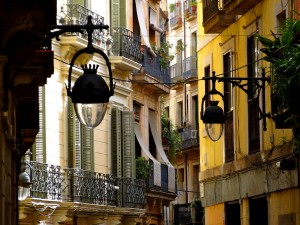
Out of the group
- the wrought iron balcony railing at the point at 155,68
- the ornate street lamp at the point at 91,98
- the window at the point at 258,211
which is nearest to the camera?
the ornate street lamp at the point at 91,98

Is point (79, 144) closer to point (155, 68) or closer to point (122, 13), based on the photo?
point (122, 13)

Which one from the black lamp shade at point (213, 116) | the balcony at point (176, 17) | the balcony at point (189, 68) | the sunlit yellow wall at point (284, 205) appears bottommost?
the sunlit yellow wall at point (284, 205)

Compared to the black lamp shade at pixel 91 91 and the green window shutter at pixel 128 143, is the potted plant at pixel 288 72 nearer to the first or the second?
the black lamp shade at pixel 91 91

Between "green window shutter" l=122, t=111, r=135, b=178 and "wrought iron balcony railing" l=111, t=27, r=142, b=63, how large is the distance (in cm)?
173

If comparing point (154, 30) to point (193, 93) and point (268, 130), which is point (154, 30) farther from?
point (268, 130)

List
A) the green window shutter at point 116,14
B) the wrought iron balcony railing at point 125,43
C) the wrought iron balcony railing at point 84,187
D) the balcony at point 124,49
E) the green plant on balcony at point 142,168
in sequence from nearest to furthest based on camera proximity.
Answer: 1. the wrought iron balcony railing at point 84,187
2. the balcony at point 124,49
3. the wrought iron balcony railing at point 125,43
4. the green window shutter at point 116,14
5. the green plant on balcony at point 142,168

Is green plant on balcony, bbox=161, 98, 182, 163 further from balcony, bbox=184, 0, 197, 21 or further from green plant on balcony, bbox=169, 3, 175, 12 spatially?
balcony, bbox=184, 0, 197, 21

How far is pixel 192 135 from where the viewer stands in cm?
6072

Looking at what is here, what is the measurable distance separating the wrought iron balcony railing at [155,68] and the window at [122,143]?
3600 millimetres

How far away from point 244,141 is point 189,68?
31.3 m

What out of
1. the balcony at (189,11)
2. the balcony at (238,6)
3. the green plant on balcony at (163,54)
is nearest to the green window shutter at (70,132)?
the balcony at (238,6)

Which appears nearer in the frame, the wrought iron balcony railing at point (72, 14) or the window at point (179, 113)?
the wrought iron balcony railing at point (72, 14)

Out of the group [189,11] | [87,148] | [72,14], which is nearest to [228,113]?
→ [72,14]

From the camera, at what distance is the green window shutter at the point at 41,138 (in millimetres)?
34094
